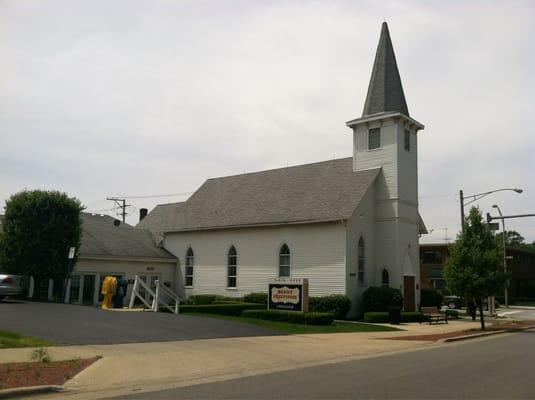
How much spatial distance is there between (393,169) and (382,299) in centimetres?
838

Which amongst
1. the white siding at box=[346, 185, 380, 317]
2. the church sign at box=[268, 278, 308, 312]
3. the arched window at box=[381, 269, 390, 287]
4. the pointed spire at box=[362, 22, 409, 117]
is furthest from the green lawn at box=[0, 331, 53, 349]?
the pointed spire at box=[362, 22, 409, 117]

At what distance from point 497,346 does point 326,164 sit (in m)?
21.9

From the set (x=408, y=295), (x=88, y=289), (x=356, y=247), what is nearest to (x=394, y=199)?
(x=356, y=247)

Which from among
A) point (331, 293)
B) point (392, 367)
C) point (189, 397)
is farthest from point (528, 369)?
point (331, 293)

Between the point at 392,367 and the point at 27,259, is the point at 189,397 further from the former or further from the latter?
the point at 27,259

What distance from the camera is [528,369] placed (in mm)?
13633

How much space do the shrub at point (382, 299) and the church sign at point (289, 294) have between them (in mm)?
6573

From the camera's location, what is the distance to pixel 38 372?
10836 mm

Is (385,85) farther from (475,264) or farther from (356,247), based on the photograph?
(475,264)

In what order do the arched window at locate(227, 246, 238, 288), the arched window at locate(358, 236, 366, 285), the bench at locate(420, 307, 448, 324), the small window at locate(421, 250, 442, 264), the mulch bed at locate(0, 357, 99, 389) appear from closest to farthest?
1. the mulch bed at locate(0, 357, 99, 389)
2. the bench at locate(420, 307, 448, 324)
3. the arched window at locate(358, 236, 366, 285)
4. the arched window at locate(227, 246, 238, 288)
5. the small window at locate(421, 250, 442, 264)

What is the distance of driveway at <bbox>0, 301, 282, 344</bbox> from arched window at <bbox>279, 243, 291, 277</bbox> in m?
12.4

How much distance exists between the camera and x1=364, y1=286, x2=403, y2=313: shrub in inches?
1271

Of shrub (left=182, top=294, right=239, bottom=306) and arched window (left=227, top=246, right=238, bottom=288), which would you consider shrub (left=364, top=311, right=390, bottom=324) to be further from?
arched window (left=227, top=246, right=238, bottom=288)

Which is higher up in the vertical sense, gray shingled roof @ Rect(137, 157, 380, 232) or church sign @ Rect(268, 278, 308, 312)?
gray shingled roof @ Rect(137, 157, 380, 232)
